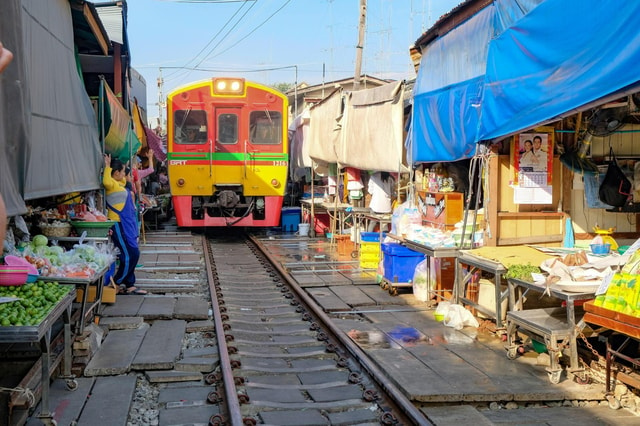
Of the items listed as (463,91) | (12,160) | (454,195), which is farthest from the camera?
(454,195)

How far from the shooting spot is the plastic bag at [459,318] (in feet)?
24.5

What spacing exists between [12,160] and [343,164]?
29.6 feet

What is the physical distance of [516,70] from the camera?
670 centimetres

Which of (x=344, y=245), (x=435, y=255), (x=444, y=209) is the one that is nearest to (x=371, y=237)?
(x=344, y=245)

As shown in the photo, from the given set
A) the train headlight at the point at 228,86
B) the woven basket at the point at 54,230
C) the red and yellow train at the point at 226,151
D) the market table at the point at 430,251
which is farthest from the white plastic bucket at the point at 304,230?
the woven basket at the point at 54,230

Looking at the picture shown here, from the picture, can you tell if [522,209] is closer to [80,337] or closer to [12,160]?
[80,337]

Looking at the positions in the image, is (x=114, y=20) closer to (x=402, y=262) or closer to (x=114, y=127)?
(x=114, y=127)

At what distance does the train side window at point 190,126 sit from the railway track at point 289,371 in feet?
20.5

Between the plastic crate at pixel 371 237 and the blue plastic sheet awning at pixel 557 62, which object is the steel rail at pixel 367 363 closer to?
the plastic crate at pixel 371 237

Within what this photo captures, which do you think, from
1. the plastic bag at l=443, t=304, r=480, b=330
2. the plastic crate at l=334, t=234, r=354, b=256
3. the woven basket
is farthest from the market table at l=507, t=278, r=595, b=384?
the plastic crate at l=334, t=234, r=354, b=256

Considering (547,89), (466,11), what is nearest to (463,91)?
(466,11)

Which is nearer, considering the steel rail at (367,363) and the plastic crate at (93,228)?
the steel rail at (367,363)

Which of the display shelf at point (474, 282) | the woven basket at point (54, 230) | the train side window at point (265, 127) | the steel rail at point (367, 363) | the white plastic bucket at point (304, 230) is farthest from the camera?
the white plastic bucket at point (304, 230)

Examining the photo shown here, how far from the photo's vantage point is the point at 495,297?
23.3 feet
